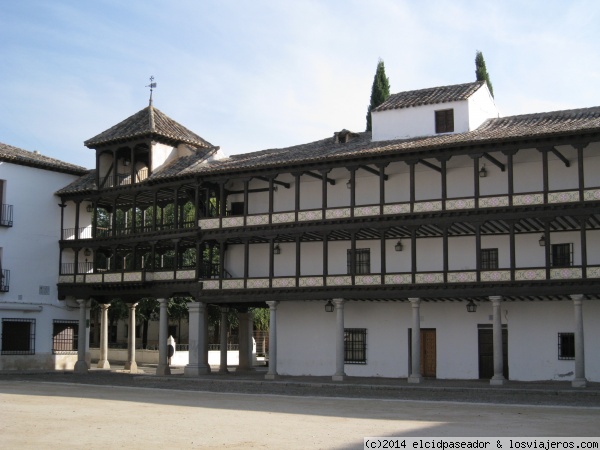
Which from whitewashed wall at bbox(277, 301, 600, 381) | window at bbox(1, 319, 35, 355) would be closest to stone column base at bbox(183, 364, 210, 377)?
whitewashed wall at bbox(277, 301, 600, 381)

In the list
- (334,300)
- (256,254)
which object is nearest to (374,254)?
(334,300)

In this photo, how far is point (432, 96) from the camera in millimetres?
40938

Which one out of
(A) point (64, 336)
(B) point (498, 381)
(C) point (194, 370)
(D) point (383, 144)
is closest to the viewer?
(B) point (498, 381)

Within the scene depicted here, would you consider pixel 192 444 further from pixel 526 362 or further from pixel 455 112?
pixel 455 112

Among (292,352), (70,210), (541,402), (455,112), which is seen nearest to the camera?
(541,402)

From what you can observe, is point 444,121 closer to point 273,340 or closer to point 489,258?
point 489,258

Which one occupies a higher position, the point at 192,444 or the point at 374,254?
the point at 374,254

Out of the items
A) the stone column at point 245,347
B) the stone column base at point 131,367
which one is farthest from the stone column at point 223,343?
the stone column base at point 131,367

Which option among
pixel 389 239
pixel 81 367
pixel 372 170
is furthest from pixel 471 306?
pixel 81 367

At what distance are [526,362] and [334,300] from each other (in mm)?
8305

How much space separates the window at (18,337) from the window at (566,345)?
83.3 feet

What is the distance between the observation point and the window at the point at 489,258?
122ft

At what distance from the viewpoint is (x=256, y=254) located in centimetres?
4312

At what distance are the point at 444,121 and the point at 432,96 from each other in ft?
5.32
